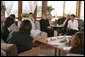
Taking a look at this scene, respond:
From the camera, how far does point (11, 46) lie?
3.33 meters

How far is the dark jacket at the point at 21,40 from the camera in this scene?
4040 mm

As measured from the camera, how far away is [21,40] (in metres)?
4.05

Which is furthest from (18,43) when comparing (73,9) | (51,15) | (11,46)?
(73,9)

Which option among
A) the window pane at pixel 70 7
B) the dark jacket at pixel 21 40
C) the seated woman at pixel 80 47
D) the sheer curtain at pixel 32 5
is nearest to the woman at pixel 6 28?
the dark jacket at pixel 21 40

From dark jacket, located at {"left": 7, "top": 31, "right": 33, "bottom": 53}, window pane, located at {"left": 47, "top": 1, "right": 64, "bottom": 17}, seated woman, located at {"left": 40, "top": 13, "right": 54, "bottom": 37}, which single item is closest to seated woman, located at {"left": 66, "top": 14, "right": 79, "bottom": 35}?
seated woman, located at {"left": 40, "top": 13, "right": 54, "bottom": 37}

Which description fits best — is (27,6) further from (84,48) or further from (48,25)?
(84,48)

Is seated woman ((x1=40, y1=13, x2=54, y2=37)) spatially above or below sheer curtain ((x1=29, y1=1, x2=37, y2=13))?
below

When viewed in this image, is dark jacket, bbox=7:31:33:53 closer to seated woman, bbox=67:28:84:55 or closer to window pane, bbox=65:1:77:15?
seated woman, bbox=67:28:84:55

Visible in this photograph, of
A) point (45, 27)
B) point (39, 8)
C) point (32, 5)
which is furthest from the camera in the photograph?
point (39, 8)

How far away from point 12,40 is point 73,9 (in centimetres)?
692

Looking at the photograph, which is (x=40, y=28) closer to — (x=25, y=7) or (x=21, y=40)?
(x=25, y=7)

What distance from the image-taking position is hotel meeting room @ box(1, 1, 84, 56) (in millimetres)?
4031

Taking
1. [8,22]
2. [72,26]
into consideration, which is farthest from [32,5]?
[8,22]

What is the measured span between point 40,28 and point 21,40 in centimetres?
392
